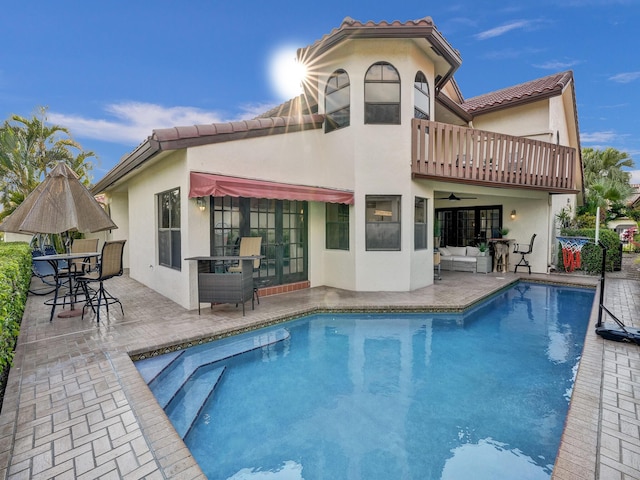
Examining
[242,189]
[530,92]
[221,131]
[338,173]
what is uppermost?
[530,92]

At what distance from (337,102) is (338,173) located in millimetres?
2950

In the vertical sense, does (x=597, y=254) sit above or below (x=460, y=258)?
above

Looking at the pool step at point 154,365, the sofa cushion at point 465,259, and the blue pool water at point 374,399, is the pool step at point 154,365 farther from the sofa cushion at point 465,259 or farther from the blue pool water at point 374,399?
the sofa cushion at point 465,259

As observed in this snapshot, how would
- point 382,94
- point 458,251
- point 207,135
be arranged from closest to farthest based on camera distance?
point 207,135
point 382,94
point 458,251

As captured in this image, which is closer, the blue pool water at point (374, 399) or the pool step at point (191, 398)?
the blue pool water at point (374, 399)

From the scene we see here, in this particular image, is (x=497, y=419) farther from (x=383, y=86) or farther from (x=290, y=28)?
(x=290, y=28)

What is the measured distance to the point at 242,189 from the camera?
9883 mm

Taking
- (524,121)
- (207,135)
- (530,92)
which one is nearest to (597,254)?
(524,121)

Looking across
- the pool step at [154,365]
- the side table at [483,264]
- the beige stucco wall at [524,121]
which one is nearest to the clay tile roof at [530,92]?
the beige stucco wall at [524,121]

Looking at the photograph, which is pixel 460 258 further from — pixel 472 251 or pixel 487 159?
pixel 487 159

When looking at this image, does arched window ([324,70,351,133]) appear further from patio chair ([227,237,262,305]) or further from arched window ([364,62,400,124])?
patio chair ([227,237,262,305])

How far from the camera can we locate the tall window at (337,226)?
1379 centimetres

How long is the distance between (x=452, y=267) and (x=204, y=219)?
14606 mm

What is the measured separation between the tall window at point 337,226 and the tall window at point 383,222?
3.06 feet
